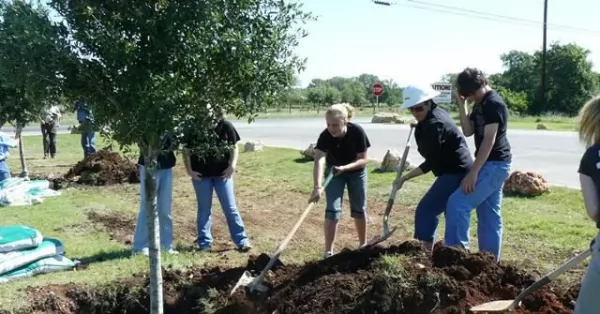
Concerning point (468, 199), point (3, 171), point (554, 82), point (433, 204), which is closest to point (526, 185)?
point (433, 204)

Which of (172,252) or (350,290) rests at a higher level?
(350,290)

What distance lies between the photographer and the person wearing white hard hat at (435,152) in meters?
5.44

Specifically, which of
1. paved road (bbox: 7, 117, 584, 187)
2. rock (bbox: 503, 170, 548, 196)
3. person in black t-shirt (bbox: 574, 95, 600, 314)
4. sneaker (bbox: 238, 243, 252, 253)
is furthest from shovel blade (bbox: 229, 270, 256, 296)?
paved road (bbox: 7, 117, 584, 187)

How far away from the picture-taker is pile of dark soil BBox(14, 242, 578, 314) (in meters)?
4.42

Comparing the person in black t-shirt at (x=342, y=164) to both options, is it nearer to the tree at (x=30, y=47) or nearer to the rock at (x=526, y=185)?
the tree at (x=30, y=47)

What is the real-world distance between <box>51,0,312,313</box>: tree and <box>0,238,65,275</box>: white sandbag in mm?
2493

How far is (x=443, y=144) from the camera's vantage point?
5.49 meters

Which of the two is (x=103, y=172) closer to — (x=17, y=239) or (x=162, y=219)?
(x=162, y=219)

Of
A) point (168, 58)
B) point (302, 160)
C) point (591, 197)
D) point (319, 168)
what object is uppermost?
point (168, 58)

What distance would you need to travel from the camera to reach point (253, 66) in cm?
408

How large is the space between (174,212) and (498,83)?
181 ft

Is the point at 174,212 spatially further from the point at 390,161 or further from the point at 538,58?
the point at 538,58

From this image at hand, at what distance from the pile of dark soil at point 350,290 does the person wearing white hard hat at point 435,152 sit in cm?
55

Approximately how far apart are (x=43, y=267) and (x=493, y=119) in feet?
14.4
